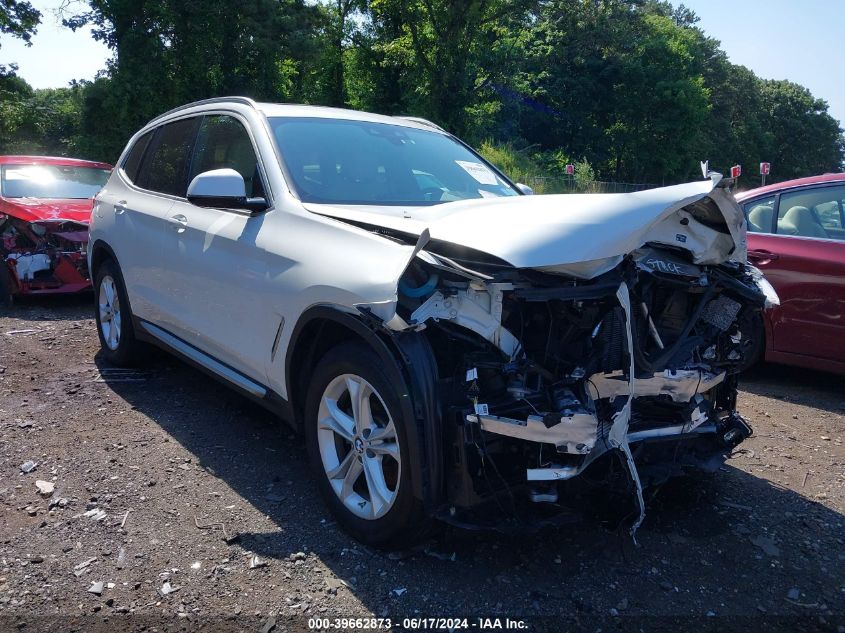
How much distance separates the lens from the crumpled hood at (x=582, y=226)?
2521 mm

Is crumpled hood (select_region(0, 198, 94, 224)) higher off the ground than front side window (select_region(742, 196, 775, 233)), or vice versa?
front side window (select_region(742, 196, 775, 233))

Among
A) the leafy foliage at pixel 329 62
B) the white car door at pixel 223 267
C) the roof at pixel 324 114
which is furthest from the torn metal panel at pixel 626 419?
the leafy foliage at pixel 329 62

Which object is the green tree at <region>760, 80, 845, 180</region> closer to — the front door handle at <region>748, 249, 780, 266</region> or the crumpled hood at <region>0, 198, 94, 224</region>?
the front door handle at <region>748, 249, 780, 266</region>

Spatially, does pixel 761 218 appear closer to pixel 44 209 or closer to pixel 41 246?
pixel 41 246

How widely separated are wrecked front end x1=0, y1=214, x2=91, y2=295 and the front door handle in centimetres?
655

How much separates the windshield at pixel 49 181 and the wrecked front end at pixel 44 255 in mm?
709

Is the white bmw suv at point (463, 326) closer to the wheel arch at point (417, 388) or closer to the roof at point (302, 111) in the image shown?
the wheel arch at point (417, 388)

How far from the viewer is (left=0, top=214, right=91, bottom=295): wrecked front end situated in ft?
24.7

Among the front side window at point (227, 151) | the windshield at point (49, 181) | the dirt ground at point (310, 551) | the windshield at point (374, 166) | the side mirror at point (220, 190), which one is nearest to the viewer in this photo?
the dirt ground at point (310, 551)

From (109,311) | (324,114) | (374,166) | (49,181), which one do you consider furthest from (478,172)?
(49,181)

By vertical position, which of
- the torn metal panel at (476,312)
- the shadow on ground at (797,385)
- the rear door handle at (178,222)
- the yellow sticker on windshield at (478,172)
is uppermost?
the yellow sticker on windshield at (478,172)

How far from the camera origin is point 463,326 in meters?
2.64

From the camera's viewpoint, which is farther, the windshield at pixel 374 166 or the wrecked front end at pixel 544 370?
the windshield at pixel 374 166

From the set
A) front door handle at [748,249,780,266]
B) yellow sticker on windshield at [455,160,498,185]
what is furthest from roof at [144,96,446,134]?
front door handle at [748,249,780,266]
